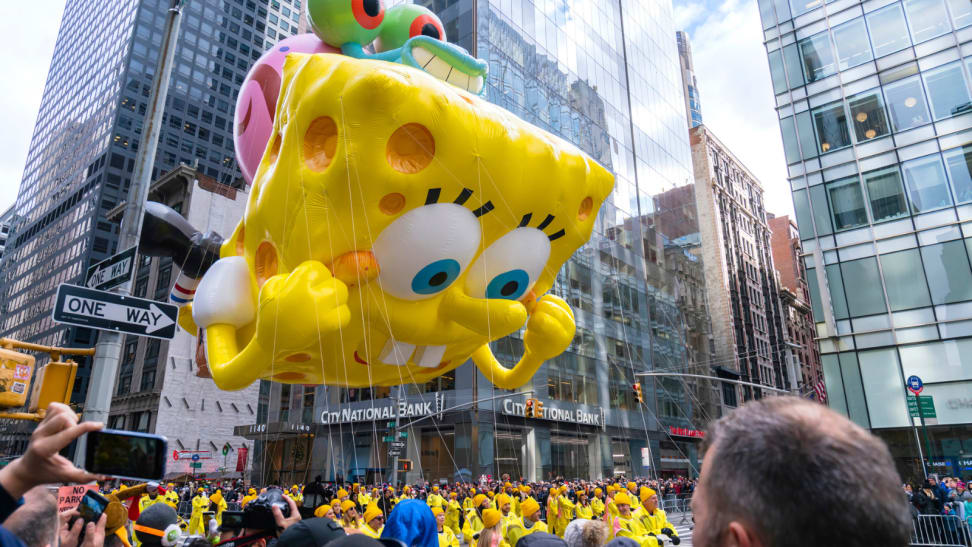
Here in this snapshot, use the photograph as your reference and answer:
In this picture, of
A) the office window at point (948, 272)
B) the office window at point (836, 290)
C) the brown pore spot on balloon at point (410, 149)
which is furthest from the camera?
the office window at point (836, 290)

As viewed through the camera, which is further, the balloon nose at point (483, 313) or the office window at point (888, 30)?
the office window at point (888, 30)

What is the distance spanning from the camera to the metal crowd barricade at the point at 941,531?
475 inches

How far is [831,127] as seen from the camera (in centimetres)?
2511

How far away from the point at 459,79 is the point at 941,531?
13369 mm

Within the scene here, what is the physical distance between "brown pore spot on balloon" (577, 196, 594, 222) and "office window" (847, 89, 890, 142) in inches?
901

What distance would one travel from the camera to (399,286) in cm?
581

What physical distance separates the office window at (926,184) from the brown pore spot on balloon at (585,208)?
2181 cm

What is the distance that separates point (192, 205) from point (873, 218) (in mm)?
51555

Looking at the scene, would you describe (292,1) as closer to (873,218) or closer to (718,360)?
(718,360)

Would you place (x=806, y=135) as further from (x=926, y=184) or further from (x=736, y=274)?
(x=736, y=274)

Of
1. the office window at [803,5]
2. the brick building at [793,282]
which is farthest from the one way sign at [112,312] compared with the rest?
the brick building at [793,282]

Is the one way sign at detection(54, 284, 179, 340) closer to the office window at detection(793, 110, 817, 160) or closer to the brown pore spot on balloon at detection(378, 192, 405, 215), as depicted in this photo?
the brown pore spot on balloon at detection(378, 192, 405, 215)

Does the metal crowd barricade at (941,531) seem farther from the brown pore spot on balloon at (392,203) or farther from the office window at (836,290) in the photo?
the brown pore spot on balloon at (392,203)

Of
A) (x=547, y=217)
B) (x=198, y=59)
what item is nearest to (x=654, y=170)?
(x=547, y=217)
